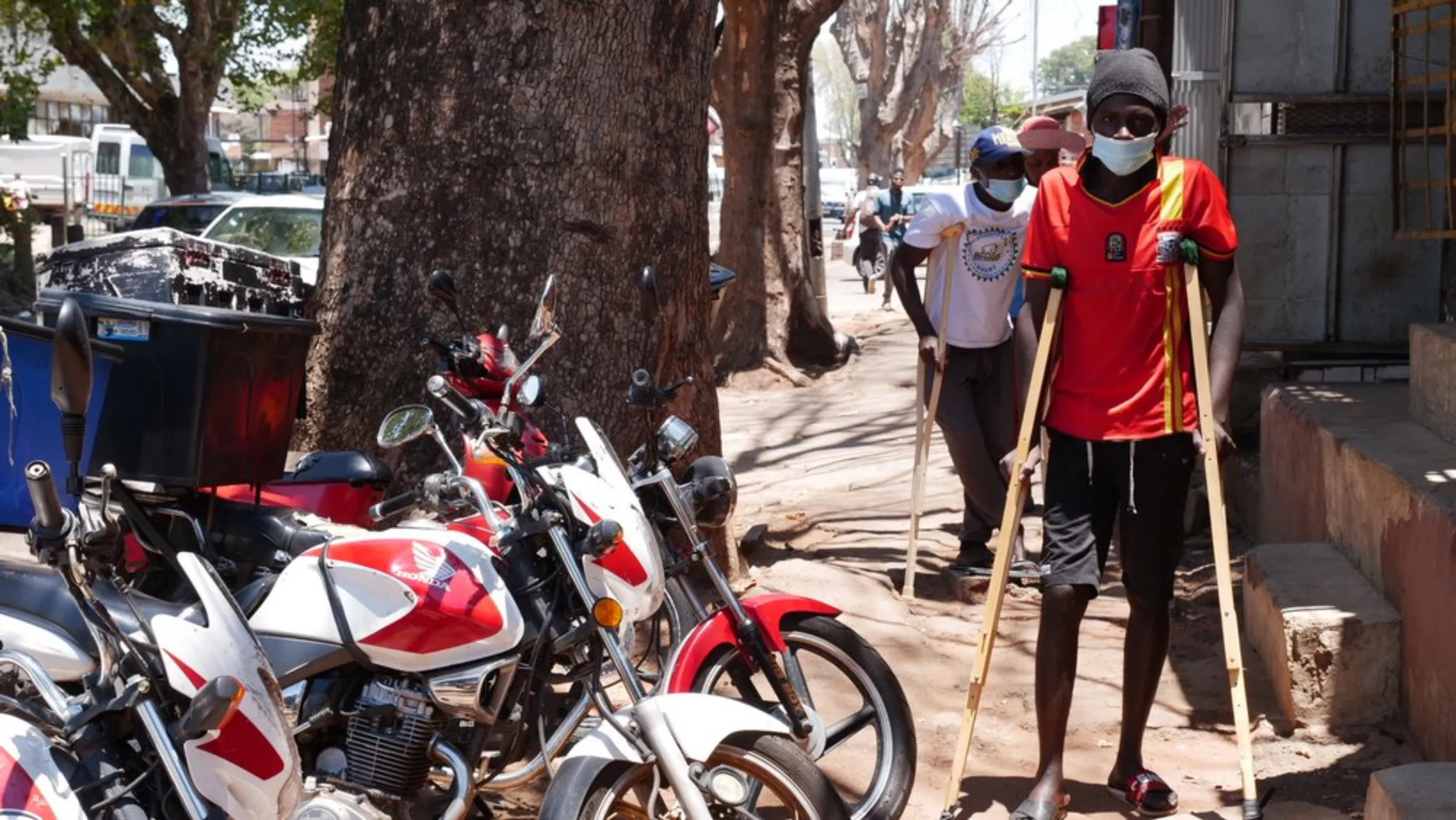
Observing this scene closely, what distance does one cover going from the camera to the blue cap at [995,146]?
274 inches

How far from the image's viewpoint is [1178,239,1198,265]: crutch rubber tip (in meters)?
4.42

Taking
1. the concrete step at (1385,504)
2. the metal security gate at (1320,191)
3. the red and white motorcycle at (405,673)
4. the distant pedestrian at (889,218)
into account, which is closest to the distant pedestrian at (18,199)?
the distant pedestrian at (889,218)

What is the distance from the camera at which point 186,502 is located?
14.6 ft

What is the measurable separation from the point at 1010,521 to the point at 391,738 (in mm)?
1759

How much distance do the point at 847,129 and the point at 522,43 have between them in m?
118

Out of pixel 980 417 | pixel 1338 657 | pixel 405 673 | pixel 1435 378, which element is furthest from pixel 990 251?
pixel 405 673

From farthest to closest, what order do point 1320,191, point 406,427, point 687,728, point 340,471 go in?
point 1320,191
point 340,471
point 406,427
point 687,728

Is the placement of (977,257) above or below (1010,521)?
above

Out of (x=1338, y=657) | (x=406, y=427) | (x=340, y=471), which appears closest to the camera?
(x=406, y=427)

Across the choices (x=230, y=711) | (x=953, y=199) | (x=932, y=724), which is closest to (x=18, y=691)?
(x=230, y=711)

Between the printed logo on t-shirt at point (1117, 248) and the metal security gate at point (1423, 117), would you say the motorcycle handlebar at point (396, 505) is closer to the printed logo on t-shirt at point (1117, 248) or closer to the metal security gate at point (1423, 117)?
the printed logo on t-shirt at point (1117, 248)

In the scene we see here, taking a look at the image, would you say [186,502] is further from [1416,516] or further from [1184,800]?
[1416,516]

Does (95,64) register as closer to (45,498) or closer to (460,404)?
(460,404)

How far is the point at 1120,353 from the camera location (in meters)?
4.50
